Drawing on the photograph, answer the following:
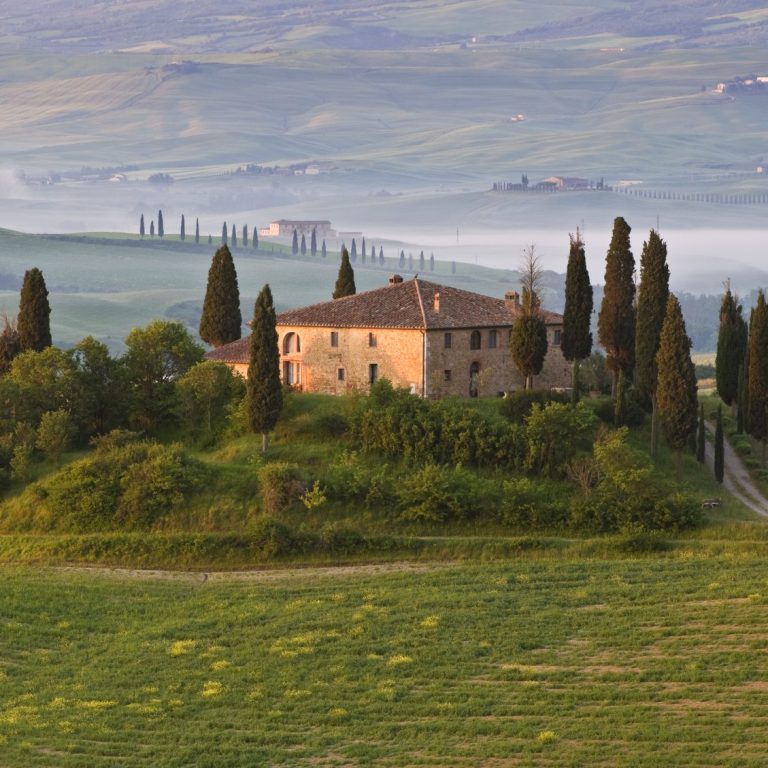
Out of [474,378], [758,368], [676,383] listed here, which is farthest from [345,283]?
[676,383]

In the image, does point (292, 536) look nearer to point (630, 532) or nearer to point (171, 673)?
point (630, 532)

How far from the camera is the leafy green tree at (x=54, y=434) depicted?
6719cm

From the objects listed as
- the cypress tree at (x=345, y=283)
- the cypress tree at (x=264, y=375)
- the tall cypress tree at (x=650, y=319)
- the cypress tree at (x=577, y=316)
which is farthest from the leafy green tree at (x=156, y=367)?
the tall cypress tree at (x=650, y=319)

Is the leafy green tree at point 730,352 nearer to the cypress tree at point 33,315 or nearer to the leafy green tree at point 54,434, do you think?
the leafy green tree at point 54,434

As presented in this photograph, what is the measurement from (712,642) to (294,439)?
26.1 meters

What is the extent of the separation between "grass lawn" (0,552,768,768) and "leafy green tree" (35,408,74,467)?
9743 millimetres

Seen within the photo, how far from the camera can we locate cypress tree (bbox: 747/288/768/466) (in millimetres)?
71000

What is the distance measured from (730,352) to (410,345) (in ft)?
49.8

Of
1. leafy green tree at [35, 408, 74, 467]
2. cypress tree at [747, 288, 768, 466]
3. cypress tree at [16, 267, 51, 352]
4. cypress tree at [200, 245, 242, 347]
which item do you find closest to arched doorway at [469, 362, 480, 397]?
cypress tree at [747, 288, 768, 466]

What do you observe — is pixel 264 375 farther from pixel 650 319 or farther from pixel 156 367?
pixel 650 319

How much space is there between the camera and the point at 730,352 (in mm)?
78188

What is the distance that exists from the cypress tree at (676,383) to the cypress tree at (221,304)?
72.9 ft

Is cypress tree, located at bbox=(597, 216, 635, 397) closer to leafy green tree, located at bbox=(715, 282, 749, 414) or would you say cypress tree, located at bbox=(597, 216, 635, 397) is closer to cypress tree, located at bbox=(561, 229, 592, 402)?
cypress tree, located at bbox=(561, 229, 592, 402)

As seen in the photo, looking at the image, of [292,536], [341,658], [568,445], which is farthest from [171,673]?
[568,445]
